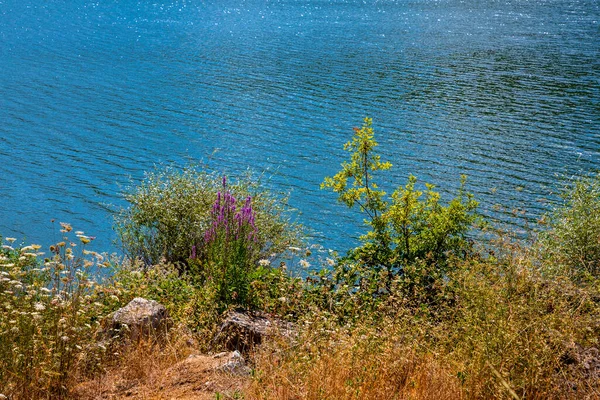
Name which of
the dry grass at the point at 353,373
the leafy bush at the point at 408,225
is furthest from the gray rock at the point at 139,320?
the leafy bush at the point at 408,225

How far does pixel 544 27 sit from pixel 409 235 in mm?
56278

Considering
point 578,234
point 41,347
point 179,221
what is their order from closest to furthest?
point 41,347 → point 578,234 → point 179,221

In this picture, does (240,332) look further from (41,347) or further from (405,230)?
(405,230)

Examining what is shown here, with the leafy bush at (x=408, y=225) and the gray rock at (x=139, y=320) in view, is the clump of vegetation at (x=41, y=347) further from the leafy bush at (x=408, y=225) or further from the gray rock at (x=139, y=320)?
the leafy bush at (x=408, y=225)

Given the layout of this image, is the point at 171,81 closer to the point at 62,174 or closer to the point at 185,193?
the point at 62,174

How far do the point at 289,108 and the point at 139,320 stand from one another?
24.2 m

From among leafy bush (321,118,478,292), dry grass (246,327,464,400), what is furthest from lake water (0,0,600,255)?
dry grass (246,327,464,400)

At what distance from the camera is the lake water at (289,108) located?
809 inches

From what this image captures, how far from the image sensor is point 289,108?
30406 millimetres

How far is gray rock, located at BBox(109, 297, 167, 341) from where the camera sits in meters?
6.72

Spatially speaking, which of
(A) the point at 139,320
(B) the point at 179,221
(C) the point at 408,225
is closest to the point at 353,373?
(A) the point at 139,320

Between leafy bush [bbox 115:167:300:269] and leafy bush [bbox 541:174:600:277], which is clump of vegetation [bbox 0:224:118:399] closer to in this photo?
leafy bush [bbox 115:167:300:269]

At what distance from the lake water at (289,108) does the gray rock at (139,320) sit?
750 cm

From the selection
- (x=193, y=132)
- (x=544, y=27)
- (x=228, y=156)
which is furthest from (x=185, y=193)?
(x=544, y=27)
